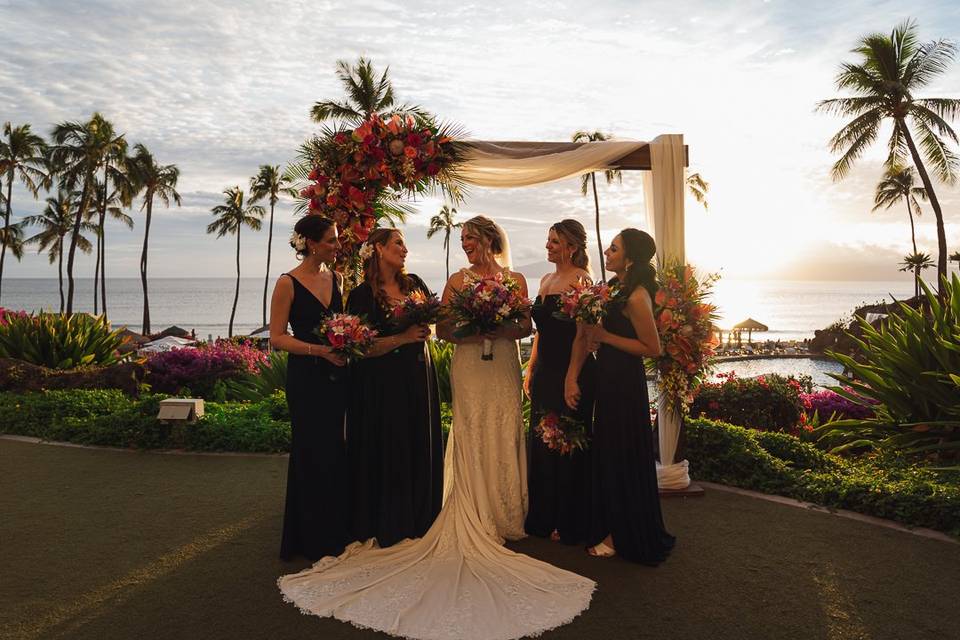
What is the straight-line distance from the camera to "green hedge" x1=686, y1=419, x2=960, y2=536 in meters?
5.86

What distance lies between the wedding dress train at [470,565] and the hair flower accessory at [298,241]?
145 centimetres

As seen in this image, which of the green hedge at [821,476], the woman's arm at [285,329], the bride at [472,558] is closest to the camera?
the bride at [472,558]

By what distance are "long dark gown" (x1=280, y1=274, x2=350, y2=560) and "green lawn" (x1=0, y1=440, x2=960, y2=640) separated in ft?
0.86

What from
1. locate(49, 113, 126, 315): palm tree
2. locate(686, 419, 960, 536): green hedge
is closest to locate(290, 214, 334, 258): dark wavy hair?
locate(686, 419, 960, 536): green hedge

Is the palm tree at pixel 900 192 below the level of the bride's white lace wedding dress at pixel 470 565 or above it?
above

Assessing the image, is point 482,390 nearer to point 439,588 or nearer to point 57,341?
point 439,588

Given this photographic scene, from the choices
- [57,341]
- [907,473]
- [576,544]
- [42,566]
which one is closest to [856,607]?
[576,544]

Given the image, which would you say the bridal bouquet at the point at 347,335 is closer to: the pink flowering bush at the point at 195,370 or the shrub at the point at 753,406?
the shrub at the point at 753,406

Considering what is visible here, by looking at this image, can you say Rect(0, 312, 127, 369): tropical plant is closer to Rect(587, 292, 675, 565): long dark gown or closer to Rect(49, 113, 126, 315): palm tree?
Rect(587, 292, 675, 565): long dark gown

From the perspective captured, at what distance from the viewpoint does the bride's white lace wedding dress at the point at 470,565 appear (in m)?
4.13

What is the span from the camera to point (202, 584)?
4.62 m

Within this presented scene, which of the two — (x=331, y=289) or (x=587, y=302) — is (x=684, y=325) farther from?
(x=331, y=289)

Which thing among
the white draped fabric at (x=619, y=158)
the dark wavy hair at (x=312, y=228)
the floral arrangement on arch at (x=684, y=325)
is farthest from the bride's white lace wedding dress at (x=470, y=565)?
the white draped fabric at (x=619, y=158)

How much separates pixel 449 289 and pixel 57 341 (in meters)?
11.1
